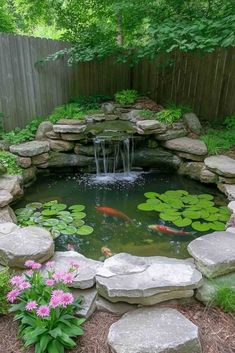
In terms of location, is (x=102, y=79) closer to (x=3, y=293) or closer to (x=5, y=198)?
(x=5, y=198)

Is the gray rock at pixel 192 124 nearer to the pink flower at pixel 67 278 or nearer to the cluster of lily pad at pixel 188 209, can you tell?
the cluster of lily pad at pixel 188 209

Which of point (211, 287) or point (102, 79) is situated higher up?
point (102, 79)

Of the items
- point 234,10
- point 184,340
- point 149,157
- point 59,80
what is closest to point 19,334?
point 184,340

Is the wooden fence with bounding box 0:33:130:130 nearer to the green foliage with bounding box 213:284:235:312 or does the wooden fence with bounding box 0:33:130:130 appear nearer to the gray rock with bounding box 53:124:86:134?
the gray rock with bounding box 53:124:86:134

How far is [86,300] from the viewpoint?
6.09 feet

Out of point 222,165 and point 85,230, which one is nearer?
point 85,230

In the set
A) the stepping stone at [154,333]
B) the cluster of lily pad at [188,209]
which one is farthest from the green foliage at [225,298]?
the cluster of lily pad at [188,209]

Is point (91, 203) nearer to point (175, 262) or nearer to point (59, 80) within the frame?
point (175, 262)

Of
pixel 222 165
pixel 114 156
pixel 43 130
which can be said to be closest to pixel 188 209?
pixel 222 165

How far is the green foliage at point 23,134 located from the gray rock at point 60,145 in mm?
418

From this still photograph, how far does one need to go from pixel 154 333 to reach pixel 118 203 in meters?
2.37

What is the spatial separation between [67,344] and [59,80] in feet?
16.2

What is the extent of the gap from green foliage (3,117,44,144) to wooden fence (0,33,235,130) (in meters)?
0.15

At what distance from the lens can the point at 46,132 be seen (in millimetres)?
4812
